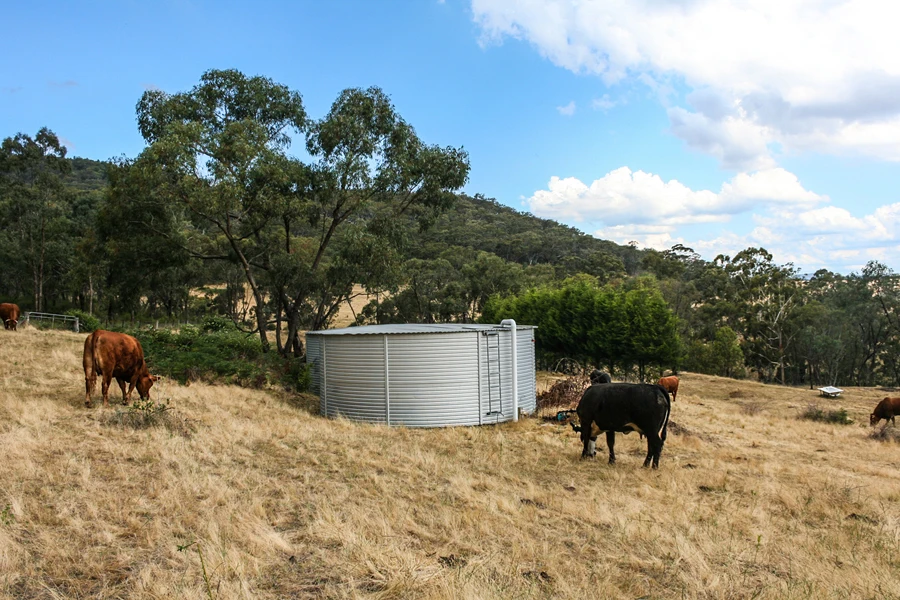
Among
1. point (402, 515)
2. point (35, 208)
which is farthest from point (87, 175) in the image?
point (402, 515)

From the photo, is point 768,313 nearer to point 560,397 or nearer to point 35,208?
point 560,397

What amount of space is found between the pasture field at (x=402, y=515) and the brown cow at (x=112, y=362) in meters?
0.66

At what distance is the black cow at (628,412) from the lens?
11.6 m

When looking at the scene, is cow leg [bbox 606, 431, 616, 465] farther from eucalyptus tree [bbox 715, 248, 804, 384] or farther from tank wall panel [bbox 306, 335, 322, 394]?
eucalyptus tree [bbox 715, 248, 804, 384]

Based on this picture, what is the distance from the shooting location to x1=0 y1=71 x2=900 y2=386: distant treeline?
24.5 m

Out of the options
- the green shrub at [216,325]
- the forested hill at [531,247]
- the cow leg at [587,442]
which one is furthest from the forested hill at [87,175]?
the cow leg at [587,442]

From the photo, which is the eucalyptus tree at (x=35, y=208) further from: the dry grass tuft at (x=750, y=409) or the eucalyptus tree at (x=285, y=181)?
the dry grass tuft at (x=750, y=409)

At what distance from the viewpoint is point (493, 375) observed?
16938mm

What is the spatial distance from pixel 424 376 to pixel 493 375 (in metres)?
2.03

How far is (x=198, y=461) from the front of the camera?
10.1 meters

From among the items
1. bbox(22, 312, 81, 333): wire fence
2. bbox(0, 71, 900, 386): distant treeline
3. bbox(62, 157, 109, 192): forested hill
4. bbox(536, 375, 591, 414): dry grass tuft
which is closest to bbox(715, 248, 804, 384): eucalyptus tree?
bbox(0, 71, 900, 386): distant treeline

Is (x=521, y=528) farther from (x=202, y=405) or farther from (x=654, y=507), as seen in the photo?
(x=202, y=405)

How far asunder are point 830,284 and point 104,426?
74.6 meters

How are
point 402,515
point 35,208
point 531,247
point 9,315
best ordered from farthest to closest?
1. point 531,247
2. point 35,208
3. point 9,315
4. point 402,515
